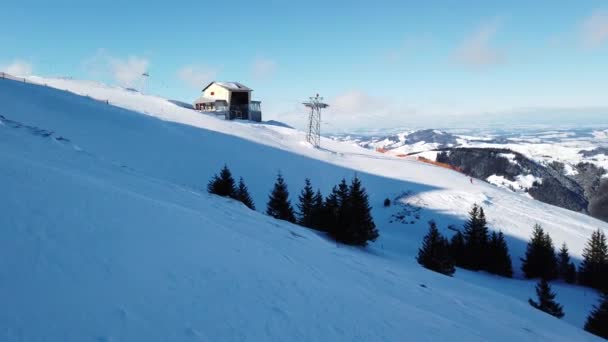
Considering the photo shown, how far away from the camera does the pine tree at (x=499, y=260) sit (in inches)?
1166

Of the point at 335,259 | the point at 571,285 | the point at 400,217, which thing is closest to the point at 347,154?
the point at 400,217

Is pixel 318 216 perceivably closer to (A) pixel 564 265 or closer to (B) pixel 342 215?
(B) pixel 342 215

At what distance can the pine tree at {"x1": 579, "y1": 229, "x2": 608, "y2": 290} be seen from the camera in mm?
27719

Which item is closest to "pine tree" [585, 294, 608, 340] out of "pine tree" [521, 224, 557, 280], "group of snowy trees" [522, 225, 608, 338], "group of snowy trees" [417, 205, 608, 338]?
"group of snowy trees" [417, 205, 608, 338]

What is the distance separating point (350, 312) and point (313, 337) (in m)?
1.65

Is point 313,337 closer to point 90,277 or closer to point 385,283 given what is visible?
point 90,277

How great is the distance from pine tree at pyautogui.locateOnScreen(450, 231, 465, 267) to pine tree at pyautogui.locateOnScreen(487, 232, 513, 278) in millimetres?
2138

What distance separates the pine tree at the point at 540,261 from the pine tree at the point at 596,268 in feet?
7.68

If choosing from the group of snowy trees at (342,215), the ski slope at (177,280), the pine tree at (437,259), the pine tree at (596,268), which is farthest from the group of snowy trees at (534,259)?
the ski slope at (177,280)

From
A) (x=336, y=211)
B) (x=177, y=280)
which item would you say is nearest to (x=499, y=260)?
(x=336, y=211)

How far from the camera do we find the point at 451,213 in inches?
1522

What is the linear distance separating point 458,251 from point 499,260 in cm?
326

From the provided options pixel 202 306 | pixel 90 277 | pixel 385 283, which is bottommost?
pixel 385 283

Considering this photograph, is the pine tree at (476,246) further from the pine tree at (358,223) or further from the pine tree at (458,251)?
the pine tree at (358,223)
